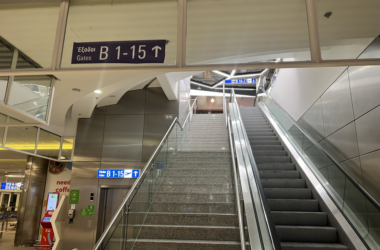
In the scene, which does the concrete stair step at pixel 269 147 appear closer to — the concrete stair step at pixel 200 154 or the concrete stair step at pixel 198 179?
the concrete stair step at pixel 200 154

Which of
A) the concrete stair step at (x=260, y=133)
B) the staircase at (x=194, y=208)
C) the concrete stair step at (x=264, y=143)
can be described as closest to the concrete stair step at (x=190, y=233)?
the staircase at (x=194, y=208)

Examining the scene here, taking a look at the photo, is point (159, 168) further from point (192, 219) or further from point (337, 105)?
point (337, 105)

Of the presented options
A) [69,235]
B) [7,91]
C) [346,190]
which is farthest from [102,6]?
[69,235]

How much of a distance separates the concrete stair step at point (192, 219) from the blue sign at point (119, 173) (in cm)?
434

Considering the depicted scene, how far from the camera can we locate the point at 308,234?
4371 mm

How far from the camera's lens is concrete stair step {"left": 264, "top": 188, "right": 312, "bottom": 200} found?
546 centimetres

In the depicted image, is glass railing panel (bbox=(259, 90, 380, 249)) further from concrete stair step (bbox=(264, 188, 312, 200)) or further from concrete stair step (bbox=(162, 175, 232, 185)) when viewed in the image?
concrete stair step (bbox=(162, 175, 232, 185))

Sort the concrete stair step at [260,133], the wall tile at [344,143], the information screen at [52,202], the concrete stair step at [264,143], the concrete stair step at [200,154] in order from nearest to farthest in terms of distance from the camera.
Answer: the wall tile at [344,143] < the concrete stair step at [264,143] < the concrete stair step at [200,154] < the concrete stair step at [260,133] < the information screen at [52,202]

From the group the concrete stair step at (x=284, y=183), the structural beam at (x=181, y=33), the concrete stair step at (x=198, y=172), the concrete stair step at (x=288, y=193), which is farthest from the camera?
the concrete stair step at (x=198, y=172)

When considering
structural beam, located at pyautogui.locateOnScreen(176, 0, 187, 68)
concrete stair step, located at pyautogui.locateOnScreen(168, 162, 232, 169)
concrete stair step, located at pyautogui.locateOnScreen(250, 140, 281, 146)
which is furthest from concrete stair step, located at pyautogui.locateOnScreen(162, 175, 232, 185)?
structural beam, located at pyautogui.locateOnScreen(176, 0, 187, 68)

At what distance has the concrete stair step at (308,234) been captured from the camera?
4.32 m

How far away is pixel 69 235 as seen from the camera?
925cm

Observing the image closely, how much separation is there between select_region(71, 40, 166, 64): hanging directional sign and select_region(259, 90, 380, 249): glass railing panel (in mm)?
3488

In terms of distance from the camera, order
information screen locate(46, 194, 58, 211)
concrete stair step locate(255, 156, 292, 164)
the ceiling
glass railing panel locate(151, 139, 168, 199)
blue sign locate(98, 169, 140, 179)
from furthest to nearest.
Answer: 1. information screen locate(46, 194, 58, 211)
2. blue sign locate(98, 169, 140, 179)
3. concrete stair step locate(255, 156, 292, 164)
4. glass railing panel locate(151, 139, 168, 199)
5. the ceiling
